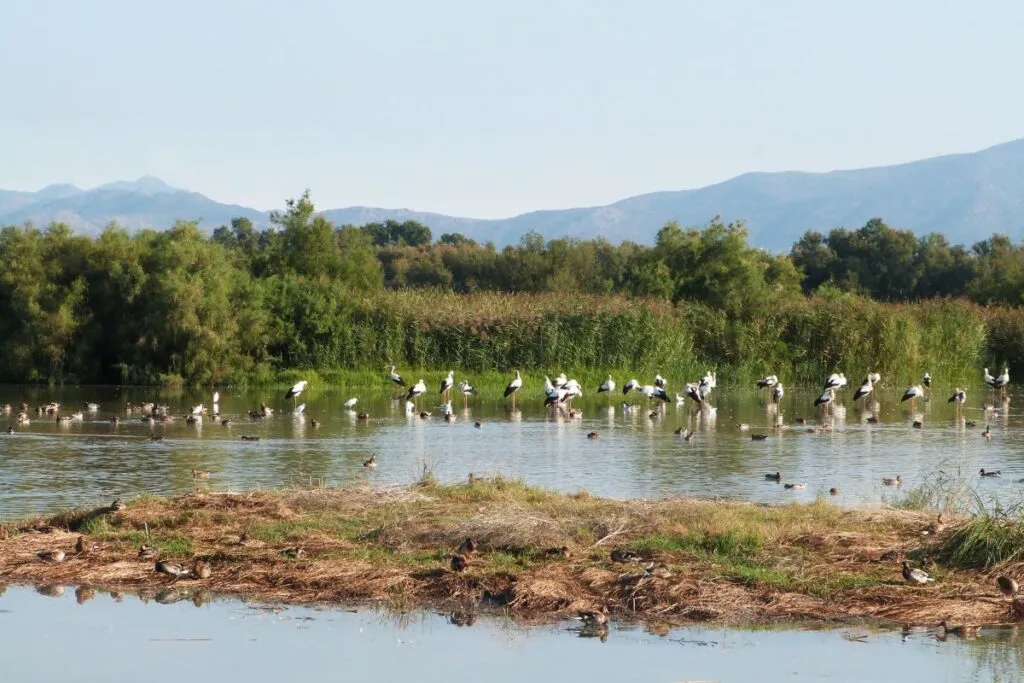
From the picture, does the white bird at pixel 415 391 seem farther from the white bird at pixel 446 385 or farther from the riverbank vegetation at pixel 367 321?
the riverbank vegetation at pixel 367 321

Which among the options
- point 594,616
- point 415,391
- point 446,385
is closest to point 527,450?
point 415,391

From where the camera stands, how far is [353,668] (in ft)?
31.1

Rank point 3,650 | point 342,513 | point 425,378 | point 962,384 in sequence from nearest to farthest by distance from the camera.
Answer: point 3,650
point 342,513
point 425,378
point 962,384

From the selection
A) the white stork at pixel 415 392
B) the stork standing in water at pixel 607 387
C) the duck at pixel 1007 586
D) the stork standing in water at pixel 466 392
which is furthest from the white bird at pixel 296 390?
the duck at pixel 1007 586

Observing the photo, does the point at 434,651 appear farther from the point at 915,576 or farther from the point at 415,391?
the point at 415,391

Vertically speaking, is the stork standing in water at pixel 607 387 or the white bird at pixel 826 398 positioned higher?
the stork standing in water at pixel 607 387

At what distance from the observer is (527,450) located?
2200 centimetres

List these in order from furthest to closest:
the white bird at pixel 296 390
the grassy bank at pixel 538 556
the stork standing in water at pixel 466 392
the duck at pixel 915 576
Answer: the stork standing in water at pixel 466 392
the white bird at pixel 296 390
the duck at pixel 915 576
the grassy bank at pixel 538 556

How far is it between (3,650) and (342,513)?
414 cm

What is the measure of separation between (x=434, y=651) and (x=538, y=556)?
1.91 meters

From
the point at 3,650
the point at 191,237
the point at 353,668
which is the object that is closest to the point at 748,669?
the point at 353,668

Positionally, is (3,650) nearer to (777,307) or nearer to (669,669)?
(669,669)

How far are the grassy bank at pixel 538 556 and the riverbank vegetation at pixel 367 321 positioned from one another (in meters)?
23.3

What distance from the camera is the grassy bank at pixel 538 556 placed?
34.6ft
